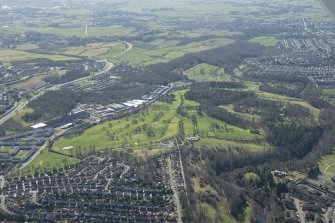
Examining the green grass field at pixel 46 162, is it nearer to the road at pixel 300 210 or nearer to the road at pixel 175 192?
the road at pixel 175 192

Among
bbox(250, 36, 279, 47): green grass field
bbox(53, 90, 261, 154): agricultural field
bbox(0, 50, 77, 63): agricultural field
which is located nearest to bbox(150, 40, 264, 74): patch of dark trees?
bbox(250, 36, 279, 47): green grass field

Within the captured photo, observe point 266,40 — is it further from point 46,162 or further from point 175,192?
point 175,192

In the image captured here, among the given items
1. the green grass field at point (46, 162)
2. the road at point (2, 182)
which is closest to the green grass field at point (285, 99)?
the green grass field at point (46, 162)

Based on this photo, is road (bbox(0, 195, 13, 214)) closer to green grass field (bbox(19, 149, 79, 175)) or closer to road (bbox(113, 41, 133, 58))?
green grass field (bbox(19, 149, 79, 175))

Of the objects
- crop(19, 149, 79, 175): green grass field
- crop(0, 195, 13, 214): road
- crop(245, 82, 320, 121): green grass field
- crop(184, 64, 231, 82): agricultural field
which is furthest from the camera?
crop(184, 64, 231, 82): agricultural field

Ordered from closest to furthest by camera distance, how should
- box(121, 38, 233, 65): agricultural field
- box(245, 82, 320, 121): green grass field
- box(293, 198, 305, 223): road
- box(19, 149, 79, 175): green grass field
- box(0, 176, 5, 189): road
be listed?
box(293, 198, 305, 223): road, box(0, 176, 5, 189): road, box(19, 149, 79, 175): green grass field, box(245, 82, 320, 121): green grass field, box(121, 38, 233, 65): agricultural field

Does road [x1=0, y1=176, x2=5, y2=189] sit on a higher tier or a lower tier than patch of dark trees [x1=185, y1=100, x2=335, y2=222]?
lower
